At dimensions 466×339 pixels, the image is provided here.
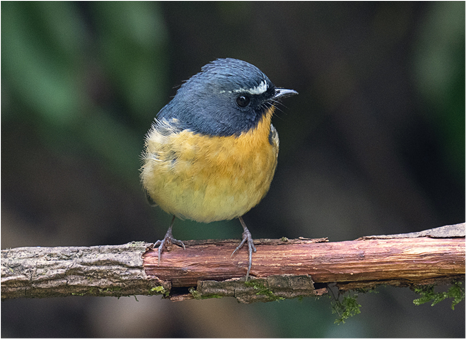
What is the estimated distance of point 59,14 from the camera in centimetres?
322

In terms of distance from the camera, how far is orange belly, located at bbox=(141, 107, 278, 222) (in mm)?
2885

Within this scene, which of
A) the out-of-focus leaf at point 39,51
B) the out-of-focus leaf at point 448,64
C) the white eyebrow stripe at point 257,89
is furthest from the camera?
the out-of-focus leaf at point 448,64

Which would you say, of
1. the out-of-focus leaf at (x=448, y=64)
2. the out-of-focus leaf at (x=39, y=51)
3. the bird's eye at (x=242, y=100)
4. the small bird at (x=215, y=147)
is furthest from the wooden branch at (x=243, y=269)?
the out-of-focus leaf at (x=448, y=64)

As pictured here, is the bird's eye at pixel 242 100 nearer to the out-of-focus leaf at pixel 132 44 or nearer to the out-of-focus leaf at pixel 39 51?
the out-of-focus leaf at pixel 132 44

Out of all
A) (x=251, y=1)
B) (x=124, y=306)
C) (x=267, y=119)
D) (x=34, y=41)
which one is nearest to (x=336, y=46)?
(x=251, y=1)

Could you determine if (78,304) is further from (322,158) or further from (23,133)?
(322,158)

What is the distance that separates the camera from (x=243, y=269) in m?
2.81

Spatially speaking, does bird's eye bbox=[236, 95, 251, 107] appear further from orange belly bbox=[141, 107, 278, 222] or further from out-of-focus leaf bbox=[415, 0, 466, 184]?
out-of-focus leaf bbox=[415, 0, 466, 184]

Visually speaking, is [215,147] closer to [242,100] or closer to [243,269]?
[242,100]

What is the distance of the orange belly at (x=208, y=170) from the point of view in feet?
9.46

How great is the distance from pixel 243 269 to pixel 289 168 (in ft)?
8.42

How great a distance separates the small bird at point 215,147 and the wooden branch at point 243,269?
13cm

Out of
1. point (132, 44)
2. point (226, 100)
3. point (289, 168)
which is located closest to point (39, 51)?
point (132, 44)

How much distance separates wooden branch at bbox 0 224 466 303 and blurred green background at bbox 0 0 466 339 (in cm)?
141
